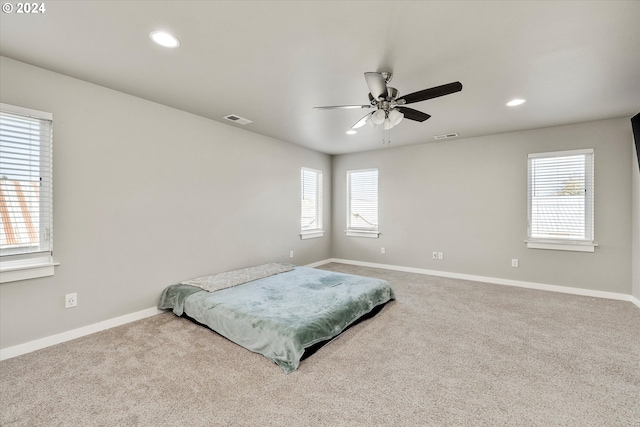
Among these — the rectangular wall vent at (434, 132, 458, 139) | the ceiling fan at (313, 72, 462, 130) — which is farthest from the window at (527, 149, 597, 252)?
the ceiling fan at (313, 72, 462, 130)

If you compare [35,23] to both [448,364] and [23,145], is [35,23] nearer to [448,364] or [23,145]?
[23,145]

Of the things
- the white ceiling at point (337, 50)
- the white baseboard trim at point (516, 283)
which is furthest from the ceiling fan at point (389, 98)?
the white baseboard trim at point (516, 283)

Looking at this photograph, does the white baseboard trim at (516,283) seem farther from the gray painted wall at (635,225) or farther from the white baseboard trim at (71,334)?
the white baseboard trim at (71,334)

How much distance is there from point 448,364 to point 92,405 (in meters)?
2.51

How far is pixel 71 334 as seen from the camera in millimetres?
2641

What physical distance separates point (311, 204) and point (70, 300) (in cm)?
408

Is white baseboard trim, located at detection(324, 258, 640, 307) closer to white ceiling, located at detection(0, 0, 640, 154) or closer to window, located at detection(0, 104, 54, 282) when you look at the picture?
white ceiling, located at detection(0, 0, 640, 154)

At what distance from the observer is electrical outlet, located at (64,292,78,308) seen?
8.59 feet

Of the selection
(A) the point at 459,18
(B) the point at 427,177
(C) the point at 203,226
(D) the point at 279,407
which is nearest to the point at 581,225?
(B) the point at 427,177

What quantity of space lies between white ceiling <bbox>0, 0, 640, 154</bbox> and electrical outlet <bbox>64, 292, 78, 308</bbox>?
6.75 feet

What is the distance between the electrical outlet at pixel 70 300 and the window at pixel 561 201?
581 cm

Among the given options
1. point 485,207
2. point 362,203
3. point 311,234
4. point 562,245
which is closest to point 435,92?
point 485,207

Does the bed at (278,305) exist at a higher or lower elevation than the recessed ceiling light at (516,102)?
lower

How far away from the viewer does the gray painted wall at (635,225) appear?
352 cm
